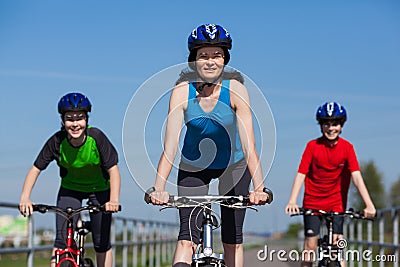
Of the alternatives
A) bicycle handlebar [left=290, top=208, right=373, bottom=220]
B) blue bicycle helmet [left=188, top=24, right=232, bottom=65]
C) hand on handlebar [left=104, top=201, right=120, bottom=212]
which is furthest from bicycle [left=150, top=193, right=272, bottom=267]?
bicycle handlebar [left=290, top=208, right=373, bottom=220]

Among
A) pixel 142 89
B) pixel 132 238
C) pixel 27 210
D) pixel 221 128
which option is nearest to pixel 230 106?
pixel 221 128

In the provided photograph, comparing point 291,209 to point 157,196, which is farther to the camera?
point 291,209

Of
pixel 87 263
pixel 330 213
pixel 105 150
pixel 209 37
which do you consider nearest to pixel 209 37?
pixel 209 37

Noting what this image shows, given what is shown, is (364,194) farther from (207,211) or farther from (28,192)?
(207,211)

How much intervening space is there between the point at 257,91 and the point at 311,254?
444 cm

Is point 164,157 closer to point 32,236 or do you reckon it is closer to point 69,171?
point 69,171

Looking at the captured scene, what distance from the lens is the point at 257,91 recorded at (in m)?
5.88

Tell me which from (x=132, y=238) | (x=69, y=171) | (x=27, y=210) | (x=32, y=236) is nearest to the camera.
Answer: (x=27, y=210)

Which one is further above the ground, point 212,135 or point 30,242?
point 212,135

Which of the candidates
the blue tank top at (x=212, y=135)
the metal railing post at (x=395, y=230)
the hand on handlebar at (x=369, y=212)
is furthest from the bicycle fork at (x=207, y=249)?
the metal railing post at (x=395, y=230)

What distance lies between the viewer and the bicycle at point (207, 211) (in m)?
5.74

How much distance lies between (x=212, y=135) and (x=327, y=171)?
3.52m

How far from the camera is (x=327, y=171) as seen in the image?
988 cm

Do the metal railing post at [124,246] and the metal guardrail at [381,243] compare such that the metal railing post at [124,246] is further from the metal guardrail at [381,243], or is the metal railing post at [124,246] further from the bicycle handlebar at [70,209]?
the bicycle handlebar at [70,209]
